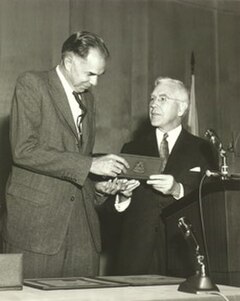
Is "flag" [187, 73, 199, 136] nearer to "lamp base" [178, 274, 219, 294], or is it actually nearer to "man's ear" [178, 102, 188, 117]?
"man's ear" [178, 102, 188, 117]

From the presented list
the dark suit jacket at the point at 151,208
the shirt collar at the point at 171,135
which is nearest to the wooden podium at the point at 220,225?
the dark suit jacket at the point at 151,208

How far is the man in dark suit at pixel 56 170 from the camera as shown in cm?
313

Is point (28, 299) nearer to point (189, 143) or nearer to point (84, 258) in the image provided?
point (84, 258)

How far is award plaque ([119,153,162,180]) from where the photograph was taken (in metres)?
3.15

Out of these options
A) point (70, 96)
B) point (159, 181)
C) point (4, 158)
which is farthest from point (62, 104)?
point (4, 158)

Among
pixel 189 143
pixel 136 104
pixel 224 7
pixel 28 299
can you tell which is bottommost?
pixel 28 299

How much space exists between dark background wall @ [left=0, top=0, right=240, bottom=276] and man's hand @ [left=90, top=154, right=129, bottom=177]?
233 cm

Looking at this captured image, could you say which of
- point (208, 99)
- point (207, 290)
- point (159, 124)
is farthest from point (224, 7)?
point (207, 290)

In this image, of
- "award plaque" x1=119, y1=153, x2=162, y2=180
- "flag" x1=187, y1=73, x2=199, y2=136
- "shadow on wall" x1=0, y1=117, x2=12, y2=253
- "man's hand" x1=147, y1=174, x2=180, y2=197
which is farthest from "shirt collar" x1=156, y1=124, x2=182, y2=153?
"flag" x1=187, y1=73, x2=199, y2=136

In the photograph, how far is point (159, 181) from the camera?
3510mm

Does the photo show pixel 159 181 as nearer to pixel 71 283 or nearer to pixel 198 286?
pixel 71 283

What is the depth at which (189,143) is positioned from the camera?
404cm

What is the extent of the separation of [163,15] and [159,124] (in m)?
2.72

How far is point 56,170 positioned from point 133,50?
339cm
